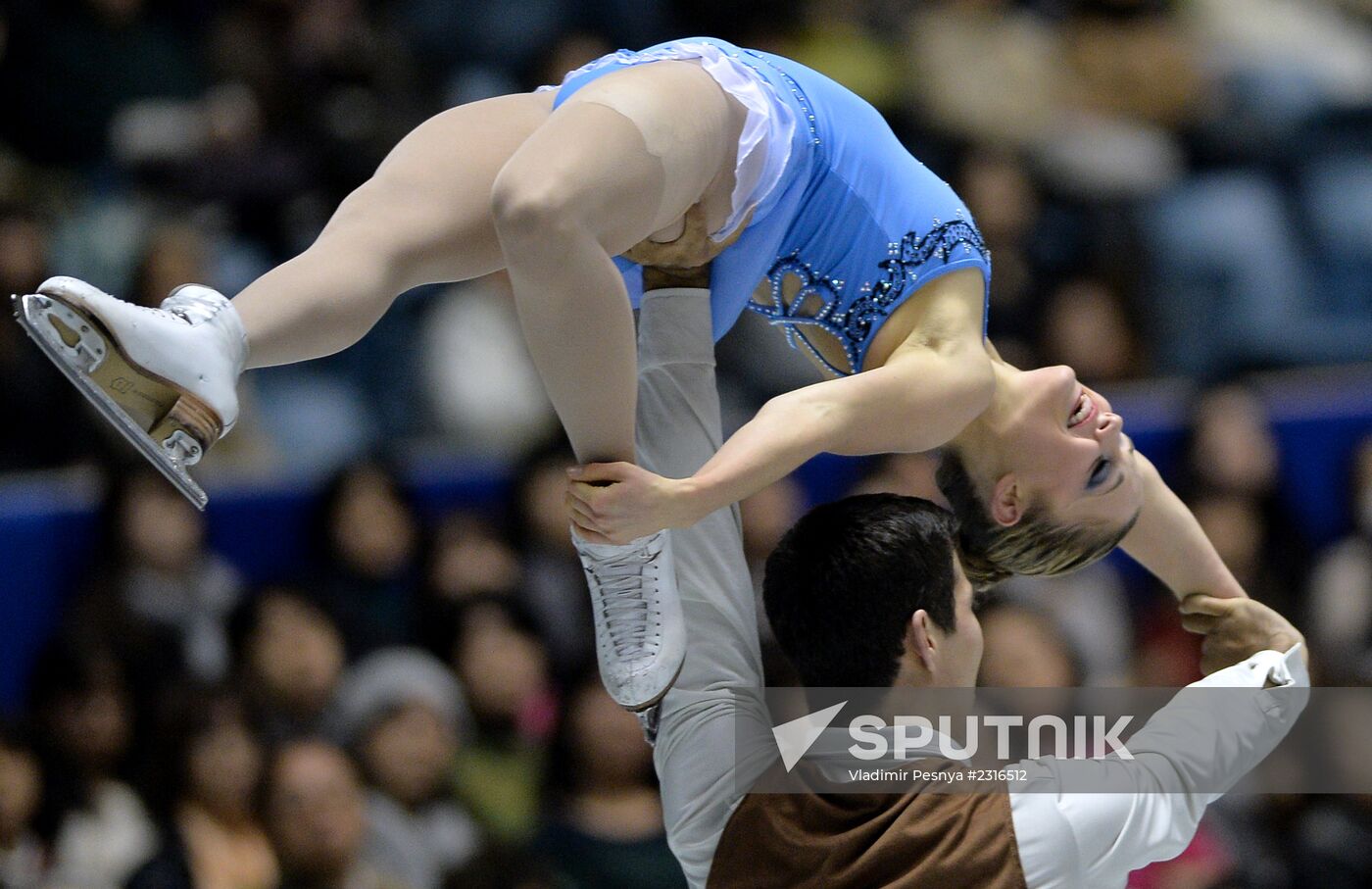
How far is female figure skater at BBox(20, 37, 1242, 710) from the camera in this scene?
2547 mm

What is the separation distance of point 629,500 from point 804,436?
0.84ft

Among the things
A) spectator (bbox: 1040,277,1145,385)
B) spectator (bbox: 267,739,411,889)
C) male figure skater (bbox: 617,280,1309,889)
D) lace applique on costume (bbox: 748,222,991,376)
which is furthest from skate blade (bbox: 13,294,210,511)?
spectator (bbox: 1040,277,1145,385)

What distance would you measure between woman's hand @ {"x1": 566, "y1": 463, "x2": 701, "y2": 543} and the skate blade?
510 millimetres

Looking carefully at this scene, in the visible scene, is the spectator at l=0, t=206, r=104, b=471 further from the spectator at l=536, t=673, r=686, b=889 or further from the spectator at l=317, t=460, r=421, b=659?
the spectator at l=536, t=673, r=686, b=889

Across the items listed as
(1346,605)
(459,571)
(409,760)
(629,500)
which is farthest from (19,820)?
(1346,605)

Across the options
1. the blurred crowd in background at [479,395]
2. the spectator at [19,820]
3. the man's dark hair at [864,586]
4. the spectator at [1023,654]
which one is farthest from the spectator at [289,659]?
the man's dark hair at [864,586]

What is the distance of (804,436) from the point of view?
2.66 meters

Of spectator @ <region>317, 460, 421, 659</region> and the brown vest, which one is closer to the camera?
the brown vest

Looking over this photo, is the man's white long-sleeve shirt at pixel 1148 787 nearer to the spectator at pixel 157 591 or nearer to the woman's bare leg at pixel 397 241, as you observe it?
the woman's bare leg at pixel 397 241

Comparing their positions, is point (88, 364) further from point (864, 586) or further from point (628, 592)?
point (864, 586)

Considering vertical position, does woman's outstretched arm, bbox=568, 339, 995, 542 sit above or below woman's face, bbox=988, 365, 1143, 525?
above

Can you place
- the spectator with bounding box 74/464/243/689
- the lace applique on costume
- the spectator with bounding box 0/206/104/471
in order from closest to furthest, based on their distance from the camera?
the lace applique on costume, the spectator with bounding box 74/464/243/689, the spectator with bounding box 0/206/104/471

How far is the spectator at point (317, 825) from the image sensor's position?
13.7 feet

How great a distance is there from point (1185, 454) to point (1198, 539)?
6.03 feet
